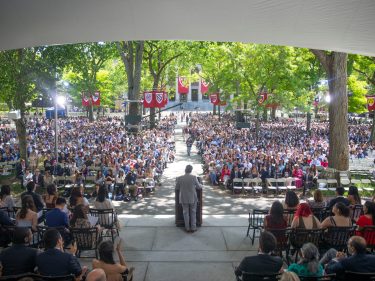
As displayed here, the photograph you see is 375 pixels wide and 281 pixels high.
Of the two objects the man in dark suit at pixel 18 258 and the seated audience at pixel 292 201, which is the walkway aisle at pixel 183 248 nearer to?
the seated audience at pixel 292 201

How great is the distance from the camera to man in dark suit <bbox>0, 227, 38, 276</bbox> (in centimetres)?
507

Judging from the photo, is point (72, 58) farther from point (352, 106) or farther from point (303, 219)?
point (352, 106)

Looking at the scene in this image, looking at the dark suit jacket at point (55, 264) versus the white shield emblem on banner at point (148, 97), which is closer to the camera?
the dark suit jacket at point (55, 264)

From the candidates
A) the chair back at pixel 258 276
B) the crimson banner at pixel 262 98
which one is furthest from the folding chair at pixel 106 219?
the crimson banner at pixel 262 98

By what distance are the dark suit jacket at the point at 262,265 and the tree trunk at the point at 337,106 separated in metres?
13.3

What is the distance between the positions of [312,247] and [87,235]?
3864mm

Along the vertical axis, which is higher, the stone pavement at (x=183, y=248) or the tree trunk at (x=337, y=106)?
the tree trunk at (x=337, y=106)

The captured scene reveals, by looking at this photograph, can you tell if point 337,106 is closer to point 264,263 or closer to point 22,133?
point 264,263

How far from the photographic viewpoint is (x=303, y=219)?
6.99 meters

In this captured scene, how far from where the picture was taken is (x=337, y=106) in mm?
17000

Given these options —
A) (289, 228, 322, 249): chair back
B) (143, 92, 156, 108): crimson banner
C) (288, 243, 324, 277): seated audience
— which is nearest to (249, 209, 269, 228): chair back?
(289, 228, 322, 249): chair back

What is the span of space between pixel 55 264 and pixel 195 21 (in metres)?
5.08

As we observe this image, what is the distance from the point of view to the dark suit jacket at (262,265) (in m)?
4.93

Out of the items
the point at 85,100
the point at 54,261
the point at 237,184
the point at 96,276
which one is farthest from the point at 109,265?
the point at 85,100
